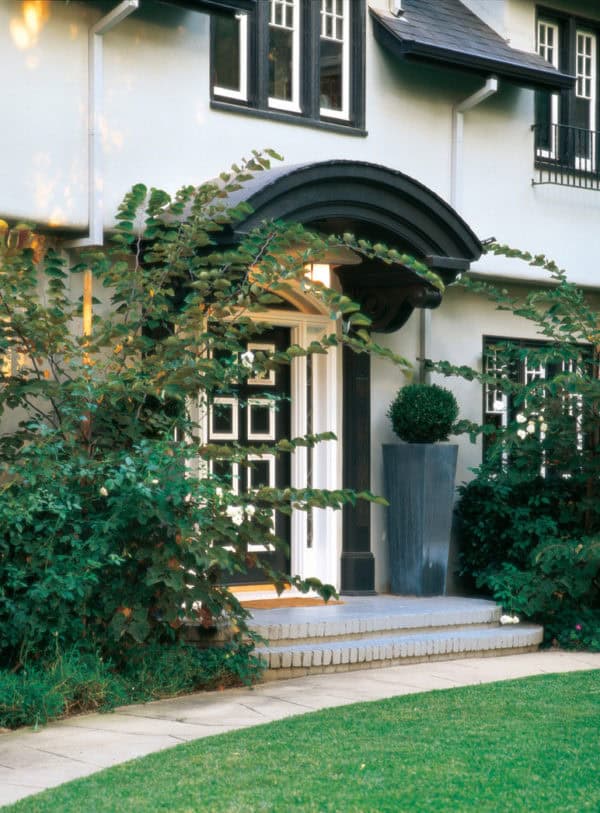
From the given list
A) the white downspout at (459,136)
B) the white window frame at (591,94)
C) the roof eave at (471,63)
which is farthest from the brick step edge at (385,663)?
the white window frame at (591,94)

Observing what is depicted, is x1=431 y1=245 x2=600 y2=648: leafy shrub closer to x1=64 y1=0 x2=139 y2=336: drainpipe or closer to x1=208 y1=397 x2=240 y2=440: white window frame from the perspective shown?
x1=208 y1=397 x2=240 y2=440: white window frame

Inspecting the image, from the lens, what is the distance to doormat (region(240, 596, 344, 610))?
11266 millimetres

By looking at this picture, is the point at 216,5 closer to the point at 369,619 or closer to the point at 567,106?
the point at 369,619

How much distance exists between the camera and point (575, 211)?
14375 mm

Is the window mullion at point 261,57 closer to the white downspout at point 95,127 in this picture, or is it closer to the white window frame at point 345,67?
the white window frame at point 345,67

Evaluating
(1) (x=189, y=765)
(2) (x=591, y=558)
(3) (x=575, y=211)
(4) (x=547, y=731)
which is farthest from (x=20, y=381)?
(3) (x=575, y=211)

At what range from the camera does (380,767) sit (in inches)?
277

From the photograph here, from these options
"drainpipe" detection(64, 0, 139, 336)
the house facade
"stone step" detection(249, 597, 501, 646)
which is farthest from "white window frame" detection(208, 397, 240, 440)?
"drainpipe" detection(64, 0, 139, 336)

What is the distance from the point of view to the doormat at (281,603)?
37.0 ft

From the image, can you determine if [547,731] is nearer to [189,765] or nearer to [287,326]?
[189,765]

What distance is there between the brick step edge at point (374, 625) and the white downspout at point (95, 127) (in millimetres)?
3089

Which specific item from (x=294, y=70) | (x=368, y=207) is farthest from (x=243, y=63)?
(x=368, y=207)

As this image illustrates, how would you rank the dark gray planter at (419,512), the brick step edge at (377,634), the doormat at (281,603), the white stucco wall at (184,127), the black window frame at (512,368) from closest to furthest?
the white stucco wall at (184,127) < the brick step edge at (377,634) < the doormat at (281,603) < the dark gray planter at (419,512) < the black window frame at (512,368)

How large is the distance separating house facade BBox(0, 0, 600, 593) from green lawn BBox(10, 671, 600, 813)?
3968mm
